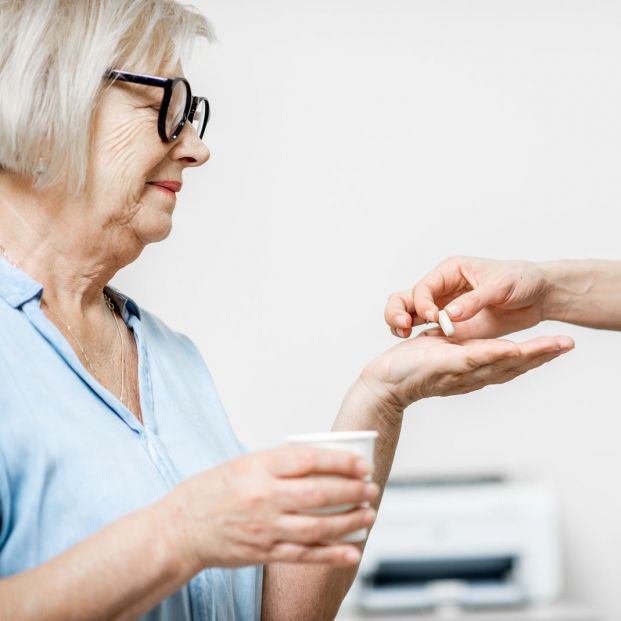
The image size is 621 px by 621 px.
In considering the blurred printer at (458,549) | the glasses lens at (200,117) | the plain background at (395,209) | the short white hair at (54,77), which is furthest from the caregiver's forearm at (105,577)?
the plain background at (395,209)

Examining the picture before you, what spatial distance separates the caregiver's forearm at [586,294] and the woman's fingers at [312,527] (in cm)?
80

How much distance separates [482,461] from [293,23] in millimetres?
1628

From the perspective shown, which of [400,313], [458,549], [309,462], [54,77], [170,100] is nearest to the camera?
[309,462]

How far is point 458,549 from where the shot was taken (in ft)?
8.55

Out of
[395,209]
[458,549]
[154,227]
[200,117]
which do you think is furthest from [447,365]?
[395,209]

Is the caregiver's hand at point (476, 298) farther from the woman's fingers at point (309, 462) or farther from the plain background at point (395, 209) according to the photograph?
the plain background at point (395, 209)

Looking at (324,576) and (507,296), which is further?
(507,296)

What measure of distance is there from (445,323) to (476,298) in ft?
0.22

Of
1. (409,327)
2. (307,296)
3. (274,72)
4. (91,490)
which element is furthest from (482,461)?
(91,490)

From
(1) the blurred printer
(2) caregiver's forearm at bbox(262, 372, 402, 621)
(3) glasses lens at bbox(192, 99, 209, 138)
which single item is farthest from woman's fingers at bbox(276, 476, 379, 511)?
(1) the blurred printer

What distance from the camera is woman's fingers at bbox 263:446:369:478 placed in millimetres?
860

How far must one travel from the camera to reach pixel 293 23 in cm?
309

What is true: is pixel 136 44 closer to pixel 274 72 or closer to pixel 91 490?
pixel 91 490

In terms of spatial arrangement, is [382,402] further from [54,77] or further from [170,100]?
[54,77]
